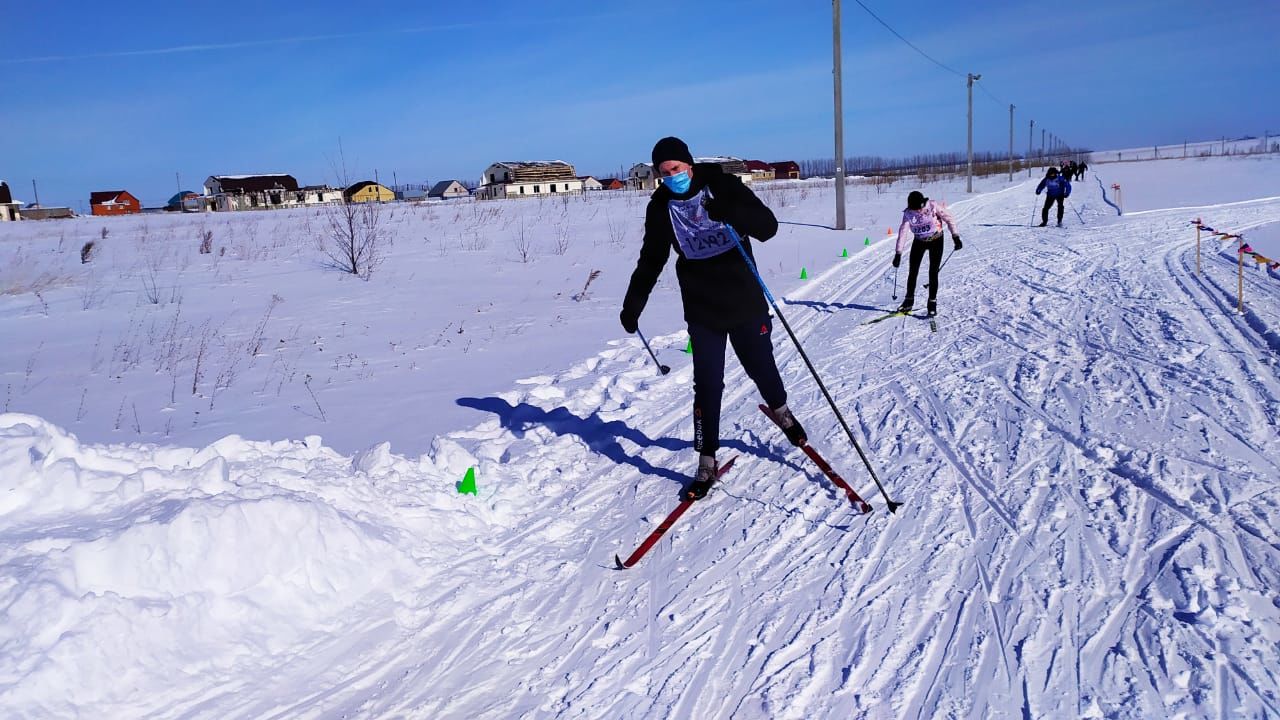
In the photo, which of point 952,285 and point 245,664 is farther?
point 952,285

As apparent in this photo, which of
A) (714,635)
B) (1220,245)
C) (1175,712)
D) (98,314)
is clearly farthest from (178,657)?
(1220,245)

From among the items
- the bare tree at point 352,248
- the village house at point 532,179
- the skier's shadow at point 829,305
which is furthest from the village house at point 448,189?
the skier's shadow at point 829,305

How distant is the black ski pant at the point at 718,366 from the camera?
443 cm

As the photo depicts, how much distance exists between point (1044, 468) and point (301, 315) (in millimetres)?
9891

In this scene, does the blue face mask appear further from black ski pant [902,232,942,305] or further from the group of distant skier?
black ski pant [902,232,942,305]

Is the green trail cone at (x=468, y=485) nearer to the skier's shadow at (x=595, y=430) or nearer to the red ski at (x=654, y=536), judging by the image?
the skier's shadow at (x=595, y=430)

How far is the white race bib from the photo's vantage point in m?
4.18

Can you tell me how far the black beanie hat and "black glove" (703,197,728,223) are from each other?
0.90 ft

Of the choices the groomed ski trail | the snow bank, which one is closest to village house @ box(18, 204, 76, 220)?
the snow bank

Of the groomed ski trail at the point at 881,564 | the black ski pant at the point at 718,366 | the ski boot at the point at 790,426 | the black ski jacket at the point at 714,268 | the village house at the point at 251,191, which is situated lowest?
the groomed ski trail at the point at 881,564

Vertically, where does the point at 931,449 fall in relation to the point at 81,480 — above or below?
below

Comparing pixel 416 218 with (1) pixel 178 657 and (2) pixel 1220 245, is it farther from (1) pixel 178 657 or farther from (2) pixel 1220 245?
(1) pixel 178 657

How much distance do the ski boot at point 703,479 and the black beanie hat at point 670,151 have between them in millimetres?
1720

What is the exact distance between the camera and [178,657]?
312cm
